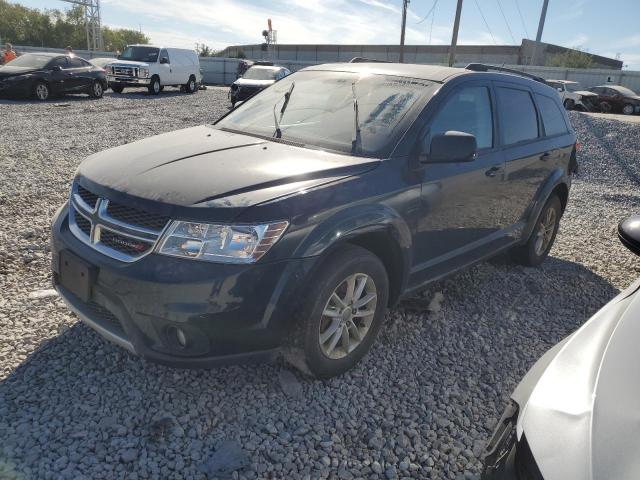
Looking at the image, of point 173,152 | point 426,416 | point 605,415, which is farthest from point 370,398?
point 173,152

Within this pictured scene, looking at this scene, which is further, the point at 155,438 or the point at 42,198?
the point at 42,198

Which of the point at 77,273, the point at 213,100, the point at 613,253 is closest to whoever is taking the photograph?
the point at 77,273

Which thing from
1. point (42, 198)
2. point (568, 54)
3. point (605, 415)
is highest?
point (568, 54)

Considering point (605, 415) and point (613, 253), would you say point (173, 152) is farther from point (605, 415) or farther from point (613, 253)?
point (613, 253)

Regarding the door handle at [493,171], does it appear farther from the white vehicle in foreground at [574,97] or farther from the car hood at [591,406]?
the white vehicle in foreground at [574,97]

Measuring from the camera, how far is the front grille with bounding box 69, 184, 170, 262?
239cm

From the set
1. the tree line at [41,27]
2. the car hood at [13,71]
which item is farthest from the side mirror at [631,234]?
the tree line at [41,27]

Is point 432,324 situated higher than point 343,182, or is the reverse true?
point 343,182

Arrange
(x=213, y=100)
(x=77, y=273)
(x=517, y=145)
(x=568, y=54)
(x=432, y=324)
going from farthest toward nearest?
(x=568, y=54)
(x=213, y=100)
(x=517, y=145)
(x=432, y=324)
(x=77, y=273)

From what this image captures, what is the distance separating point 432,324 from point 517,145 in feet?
5.57

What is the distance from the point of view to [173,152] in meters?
3.02

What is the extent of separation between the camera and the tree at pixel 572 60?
47281 mm

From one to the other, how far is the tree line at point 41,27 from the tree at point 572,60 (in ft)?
196

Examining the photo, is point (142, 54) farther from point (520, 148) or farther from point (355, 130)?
point (355, 130)
